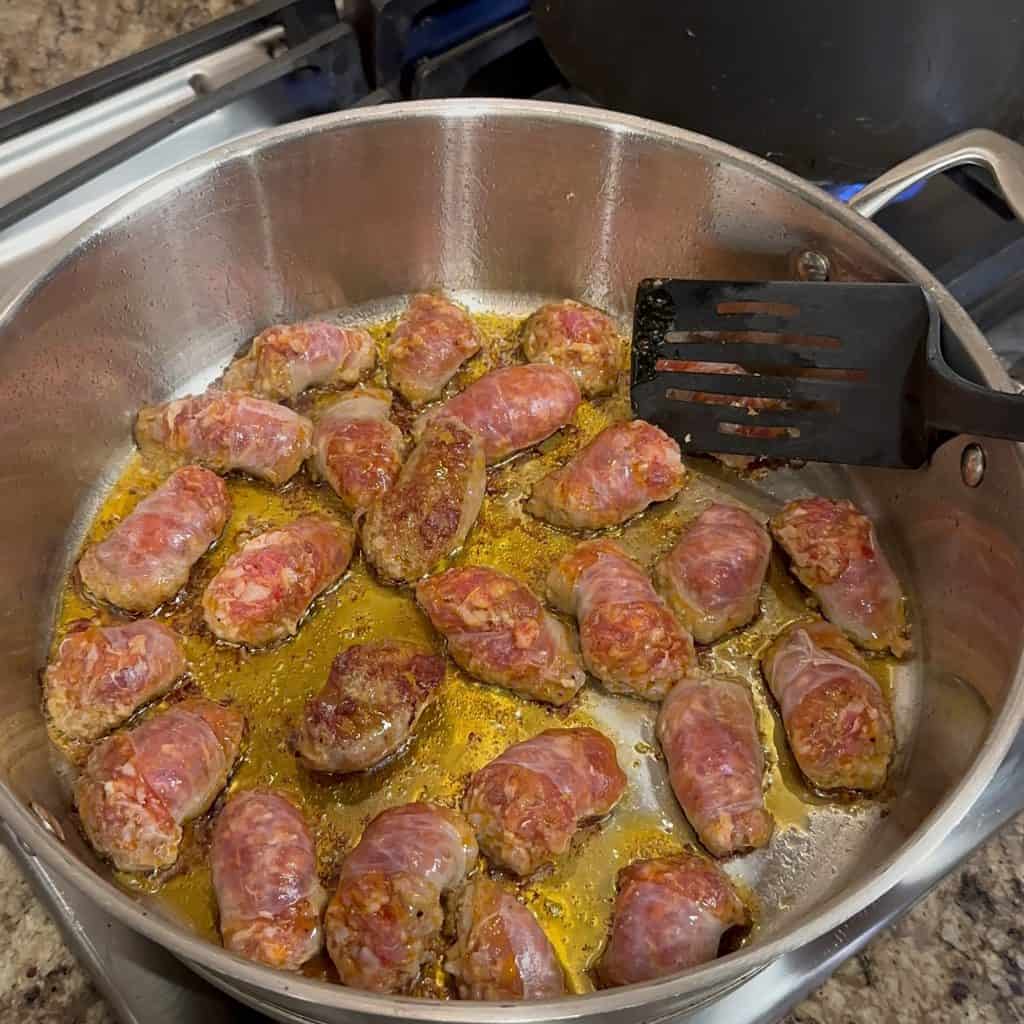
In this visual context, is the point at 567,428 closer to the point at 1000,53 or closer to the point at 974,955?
the point at 1000,53

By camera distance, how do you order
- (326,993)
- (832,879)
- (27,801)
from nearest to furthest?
1. (326,993)
2. (27,801)
3. (832,879)

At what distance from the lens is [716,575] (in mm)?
1457

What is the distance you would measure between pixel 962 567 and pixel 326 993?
1009 millimetres

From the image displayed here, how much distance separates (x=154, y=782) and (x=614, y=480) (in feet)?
2.45

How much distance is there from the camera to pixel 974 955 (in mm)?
1259

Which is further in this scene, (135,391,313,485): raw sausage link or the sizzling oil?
(135,391,313,485): raw sausage link

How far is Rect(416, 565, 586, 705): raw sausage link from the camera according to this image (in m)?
1.40

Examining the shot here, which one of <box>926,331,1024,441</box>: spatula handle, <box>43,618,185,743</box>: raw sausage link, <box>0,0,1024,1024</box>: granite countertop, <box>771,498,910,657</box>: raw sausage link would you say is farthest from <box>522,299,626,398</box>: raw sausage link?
<box>0,0,1024,1024</box>: granite countertop

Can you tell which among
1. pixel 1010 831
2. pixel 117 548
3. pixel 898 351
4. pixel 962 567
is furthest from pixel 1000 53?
pixel 117 548

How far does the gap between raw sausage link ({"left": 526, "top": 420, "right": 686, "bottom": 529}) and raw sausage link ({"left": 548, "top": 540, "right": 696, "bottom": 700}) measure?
11cm

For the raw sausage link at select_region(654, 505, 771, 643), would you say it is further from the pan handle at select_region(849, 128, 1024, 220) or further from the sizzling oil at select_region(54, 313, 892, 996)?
the pan handle at select_region(849, 128, 1024, 220)

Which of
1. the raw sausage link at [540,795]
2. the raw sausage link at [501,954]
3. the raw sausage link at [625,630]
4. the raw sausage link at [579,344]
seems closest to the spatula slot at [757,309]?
the raw sausage link at [579,344]

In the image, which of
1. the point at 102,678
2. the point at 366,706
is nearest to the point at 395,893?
the point at 366,706

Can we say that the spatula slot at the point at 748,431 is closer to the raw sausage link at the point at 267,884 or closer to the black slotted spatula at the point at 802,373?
the black slotted spatula at the point at 802,373
